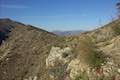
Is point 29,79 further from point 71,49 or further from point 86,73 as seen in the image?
point 86,73

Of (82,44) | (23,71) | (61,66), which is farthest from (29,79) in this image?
(82,44)

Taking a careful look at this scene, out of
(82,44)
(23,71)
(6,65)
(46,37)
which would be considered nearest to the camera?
(82,44)

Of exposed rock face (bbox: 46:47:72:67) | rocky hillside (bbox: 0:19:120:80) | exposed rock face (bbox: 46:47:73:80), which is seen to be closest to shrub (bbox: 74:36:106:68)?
rocky hillside (bbox: 0:19:120:80)

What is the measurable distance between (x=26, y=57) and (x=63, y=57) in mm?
7483

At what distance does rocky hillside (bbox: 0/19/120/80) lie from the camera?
17.5m

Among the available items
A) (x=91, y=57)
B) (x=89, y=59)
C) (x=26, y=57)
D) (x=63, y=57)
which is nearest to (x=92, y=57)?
(x=91, y=57)

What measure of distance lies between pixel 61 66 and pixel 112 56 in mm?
6071

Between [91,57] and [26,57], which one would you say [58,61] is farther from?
[26,57]

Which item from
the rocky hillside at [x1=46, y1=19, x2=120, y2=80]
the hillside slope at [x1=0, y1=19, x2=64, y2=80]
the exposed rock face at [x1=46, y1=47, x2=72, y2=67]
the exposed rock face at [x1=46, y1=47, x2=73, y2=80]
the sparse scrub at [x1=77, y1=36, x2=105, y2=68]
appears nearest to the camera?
the rocky hillside at [x1=46, y1=19, x2=120, y2=80]

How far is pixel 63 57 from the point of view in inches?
923

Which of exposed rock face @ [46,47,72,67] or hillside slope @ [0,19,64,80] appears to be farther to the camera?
hillside slope @ [0,19,64,80]

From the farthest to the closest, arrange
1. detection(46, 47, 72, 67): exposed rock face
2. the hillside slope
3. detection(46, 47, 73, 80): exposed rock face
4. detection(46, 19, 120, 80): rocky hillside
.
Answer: the hillside slope → detection(46, 47, 72, 67): exposed rock face → detection(46, 47, 73, 80): exposed rock face → detection(46, 19, 120, 80): rocky hillside

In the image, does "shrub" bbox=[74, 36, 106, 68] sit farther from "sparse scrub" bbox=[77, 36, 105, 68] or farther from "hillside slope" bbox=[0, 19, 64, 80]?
"hillside slope" bbox=[0, 19, 64, 80]

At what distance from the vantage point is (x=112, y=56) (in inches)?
714
